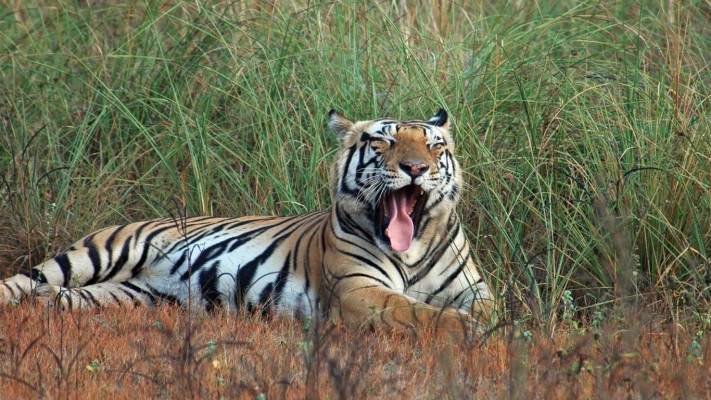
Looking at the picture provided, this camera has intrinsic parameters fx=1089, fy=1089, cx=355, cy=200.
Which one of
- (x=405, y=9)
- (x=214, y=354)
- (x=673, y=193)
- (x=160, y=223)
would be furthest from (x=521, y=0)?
(x=214, y=354)

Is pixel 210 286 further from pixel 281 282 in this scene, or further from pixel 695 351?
pixel 695 351

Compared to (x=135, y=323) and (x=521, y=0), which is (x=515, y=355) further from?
(x=521, y=0)

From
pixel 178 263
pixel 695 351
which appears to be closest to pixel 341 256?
pixel 178 263

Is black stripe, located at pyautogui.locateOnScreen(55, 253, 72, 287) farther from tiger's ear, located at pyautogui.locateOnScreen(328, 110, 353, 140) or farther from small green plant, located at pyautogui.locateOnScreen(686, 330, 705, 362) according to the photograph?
small green plant, located at pyautogui.locateOnScreen(686, 330, 705, 362)

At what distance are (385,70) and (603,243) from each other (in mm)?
2297

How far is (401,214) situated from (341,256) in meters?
0.38

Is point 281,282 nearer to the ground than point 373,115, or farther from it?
nearer to the ground

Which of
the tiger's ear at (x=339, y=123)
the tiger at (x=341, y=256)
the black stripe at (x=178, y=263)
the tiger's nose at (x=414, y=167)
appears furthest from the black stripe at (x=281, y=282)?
the tiger's nose at (x=414, y=167)

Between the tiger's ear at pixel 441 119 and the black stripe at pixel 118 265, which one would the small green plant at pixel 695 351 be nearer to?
the tiger's ear at pixel 441 119

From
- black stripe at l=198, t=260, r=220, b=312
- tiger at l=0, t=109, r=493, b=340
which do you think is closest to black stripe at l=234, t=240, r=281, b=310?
tiger at l=0, t=109, r=493, b=340

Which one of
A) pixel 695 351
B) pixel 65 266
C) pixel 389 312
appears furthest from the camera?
pixel 65 266

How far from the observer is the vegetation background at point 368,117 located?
4.85 meters

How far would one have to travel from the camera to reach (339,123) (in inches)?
225

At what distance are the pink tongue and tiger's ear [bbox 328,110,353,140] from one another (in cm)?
63
